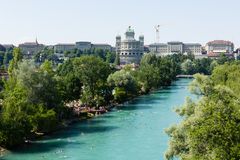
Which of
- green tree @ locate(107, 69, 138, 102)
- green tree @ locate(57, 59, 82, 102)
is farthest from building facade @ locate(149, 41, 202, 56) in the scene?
green tree @ locate(57, 59, 82, 102)

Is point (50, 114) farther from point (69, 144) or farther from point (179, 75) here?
point (179, 75)

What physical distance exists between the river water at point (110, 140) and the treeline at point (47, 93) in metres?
1.31

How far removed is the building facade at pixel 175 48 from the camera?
19250 centimetres

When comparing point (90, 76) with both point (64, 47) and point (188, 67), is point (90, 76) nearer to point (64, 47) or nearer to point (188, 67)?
point (188, 67)

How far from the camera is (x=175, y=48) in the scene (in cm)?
19250

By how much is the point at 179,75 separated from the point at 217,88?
99.9 meters

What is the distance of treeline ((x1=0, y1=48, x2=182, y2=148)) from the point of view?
31.1 m

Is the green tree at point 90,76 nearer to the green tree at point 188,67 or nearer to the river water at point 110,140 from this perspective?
the river water at point 110,140

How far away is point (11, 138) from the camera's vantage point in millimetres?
29734

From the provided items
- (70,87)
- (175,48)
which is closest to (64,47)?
(175,48)

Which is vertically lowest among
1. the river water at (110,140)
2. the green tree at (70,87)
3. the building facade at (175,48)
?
the river water at (110,140)

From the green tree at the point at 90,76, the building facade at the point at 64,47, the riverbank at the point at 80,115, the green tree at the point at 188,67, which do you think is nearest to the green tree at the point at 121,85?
the riverbank at the point at 80,115

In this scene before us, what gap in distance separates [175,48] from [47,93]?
519 ft

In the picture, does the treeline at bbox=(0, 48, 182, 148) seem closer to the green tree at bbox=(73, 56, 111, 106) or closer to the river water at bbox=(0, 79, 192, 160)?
the green tree at bbox=(73, 56, 111, 106)
